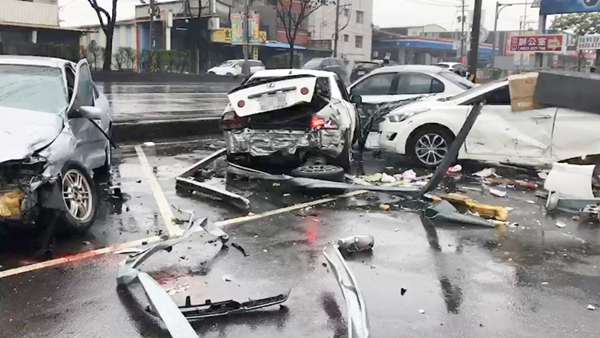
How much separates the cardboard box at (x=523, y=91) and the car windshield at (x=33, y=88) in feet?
21.2

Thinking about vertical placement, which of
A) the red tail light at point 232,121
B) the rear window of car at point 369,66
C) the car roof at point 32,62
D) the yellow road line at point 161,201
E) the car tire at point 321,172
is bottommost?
the yellow road line at point 161,201

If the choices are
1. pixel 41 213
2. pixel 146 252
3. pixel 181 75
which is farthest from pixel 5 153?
pixel 181 75

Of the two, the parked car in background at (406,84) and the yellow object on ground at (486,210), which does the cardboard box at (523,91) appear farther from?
the parked car in background at (406,84)

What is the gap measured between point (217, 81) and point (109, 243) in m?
32.8

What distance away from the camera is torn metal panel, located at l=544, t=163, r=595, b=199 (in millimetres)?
7547

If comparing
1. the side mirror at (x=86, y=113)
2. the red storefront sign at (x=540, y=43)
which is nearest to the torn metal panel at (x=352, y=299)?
the side mirror at (x=86, y=113)

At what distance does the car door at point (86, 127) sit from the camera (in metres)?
6.93

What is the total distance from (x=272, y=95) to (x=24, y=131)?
3488 mm

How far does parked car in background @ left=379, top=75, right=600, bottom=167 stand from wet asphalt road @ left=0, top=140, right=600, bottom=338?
2157mm

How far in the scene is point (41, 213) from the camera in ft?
17.8

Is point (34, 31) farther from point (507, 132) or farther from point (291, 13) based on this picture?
point (507, 132)

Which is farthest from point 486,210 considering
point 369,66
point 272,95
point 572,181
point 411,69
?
point 369,66

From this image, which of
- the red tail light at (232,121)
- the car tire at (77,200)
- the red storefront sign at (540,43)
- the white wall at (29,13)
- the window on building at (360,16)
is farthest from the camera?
the window on building at (360,16)

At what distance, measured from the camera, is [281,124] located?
8.62 meters
